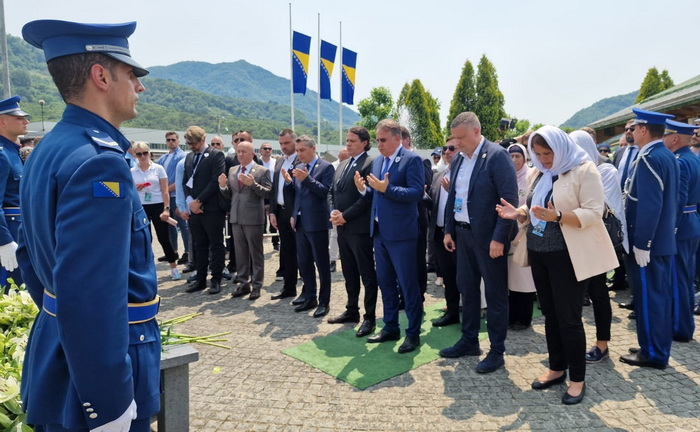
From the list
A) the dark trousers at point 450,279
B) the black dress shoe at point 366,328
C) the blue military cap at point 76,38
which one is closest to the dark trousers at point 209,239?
the black dress shoe at point 366,328

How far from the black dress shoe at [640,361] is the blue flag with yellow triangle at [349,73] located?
64.7 ft

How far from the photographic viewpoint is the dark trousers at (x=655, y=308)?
14.2 ft

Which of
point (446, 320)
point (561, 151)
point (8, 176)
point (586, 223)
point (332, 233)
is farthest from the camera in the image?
point (332, 233)

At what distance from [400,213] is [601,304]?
2137mm

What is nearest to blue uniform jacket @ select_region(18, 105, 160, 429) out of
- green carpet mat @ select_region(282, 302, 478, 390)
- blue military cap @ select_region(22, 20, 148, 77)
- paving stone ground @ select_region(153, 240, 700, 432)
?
blue military cap @ select_region(22, 20, 148, 77)

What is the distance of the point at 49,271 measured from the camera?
1.63 m

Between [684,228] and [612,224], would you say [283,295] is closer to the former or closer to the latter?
[612,224]

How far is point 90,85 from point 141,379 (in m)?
1.09

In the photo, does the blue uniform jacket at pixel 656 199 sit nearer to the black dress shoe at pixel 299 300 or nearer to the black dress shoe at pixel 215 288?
the black dress shoe at pixel 299 300

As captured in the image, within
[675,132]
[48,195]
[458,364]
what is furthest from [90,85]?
[675,132]

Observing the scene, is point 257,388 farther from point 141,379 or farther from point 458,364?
point 141,379

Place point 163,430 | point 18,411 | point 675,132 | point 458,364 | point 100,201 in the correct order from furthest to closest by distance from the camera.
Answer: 1. point 675,132
2. point 458,364
3. point 163,430
4. point 18,411
5. point 100,201

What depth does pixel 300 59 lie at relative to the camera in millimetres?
20062

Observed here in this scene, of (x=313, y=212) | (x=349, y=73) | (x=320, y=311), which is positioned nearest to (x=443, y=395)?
(x=320, y=311)
